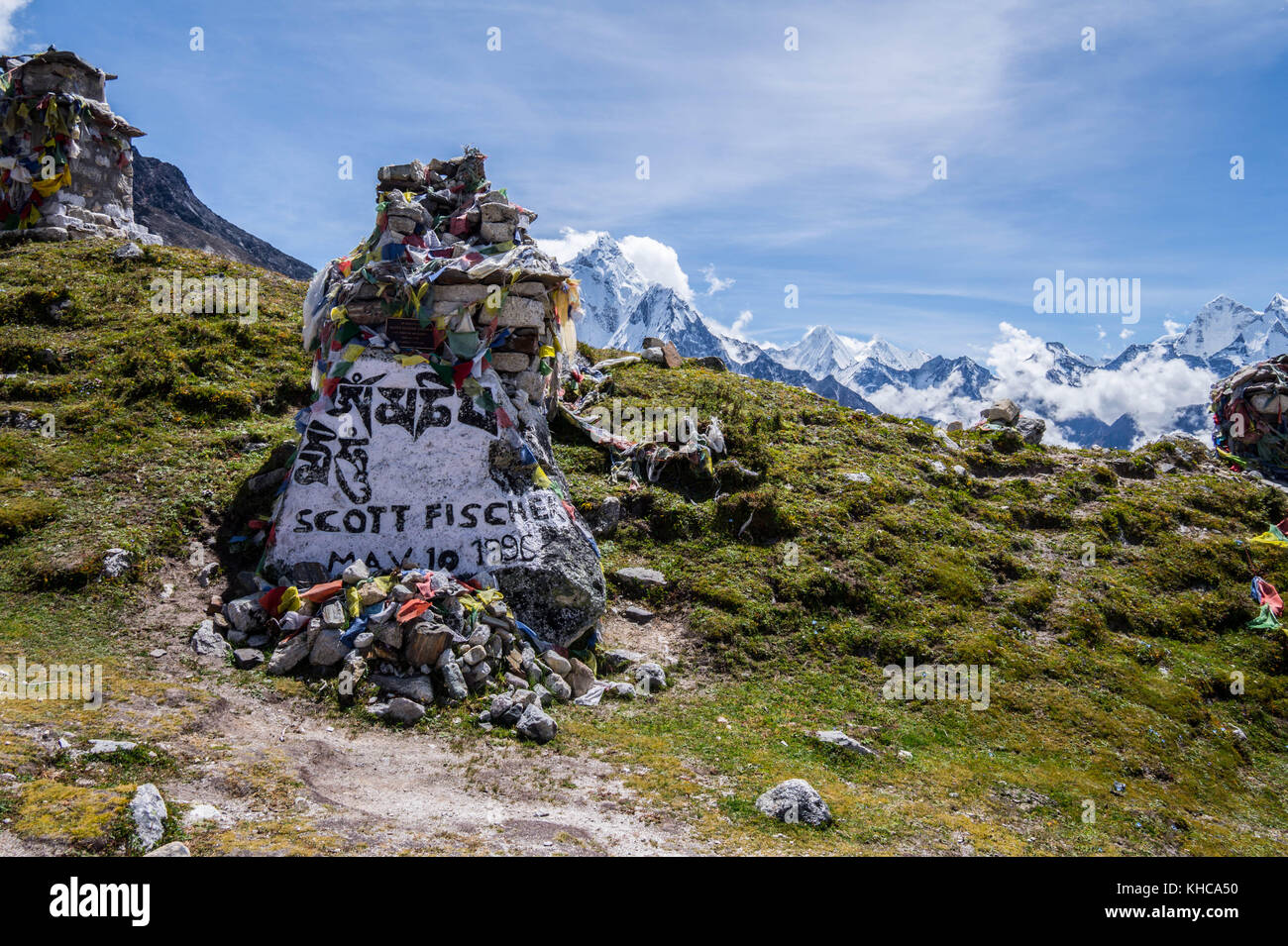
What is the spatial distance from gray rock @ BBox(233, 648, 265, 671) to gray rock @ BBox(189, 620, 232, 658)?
24 cm

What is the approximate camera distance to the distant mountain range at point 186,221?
117594mm

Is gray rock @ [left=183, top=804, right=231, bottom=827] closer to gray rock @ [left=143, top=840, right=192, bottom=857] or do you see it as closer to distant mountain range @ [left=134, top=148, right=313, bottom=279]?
gray rock @ [left=143, top=840, right=192, bottom=857]

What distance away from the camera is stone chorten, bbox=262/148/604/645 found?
507 inches

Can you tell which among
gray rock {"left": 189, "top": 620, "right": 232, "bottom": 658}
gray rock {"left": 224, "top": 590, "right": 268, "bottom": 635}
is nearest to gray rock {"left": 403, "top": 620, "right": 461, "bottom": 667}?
gray rock {"left": 224, "top": 590, "right": 268, "bottom": 635}

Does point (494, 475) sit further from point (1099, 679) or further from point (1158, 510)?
point (1158, 510)

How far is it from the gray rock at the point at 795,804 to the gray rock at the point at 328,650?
6563 millimetres

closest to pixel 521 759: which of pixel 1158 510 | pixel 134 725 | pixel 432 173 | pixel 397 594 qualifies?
pixel 397 594

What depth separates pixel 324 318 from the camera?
49.0ft

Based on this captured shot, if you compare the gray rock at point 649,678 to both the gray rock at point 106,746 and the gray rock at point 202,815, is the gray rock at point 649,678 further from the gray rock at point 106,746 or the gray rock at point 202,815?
the gray rock at point 106,746

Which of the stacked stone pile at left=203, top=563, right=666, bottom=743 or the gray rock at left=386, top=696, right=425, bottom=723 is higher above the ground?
the stacked stone pile at left=203, top=563, right=666, bottom=743

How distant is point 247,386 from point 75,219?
17.9 meters

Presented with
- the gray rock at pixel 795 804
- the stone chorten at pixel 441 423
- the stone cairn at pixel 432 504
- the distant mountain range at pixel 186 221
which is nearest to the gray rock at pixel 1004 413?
the stone cairn at pixel 432 504

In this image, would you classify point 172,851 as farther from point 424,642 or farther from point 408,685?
point 424,642

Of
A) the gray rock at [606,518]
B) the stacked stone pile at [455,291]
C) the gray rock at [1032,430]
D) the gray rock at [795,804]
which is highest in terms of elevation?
the stacked stone pile at [455,291]
